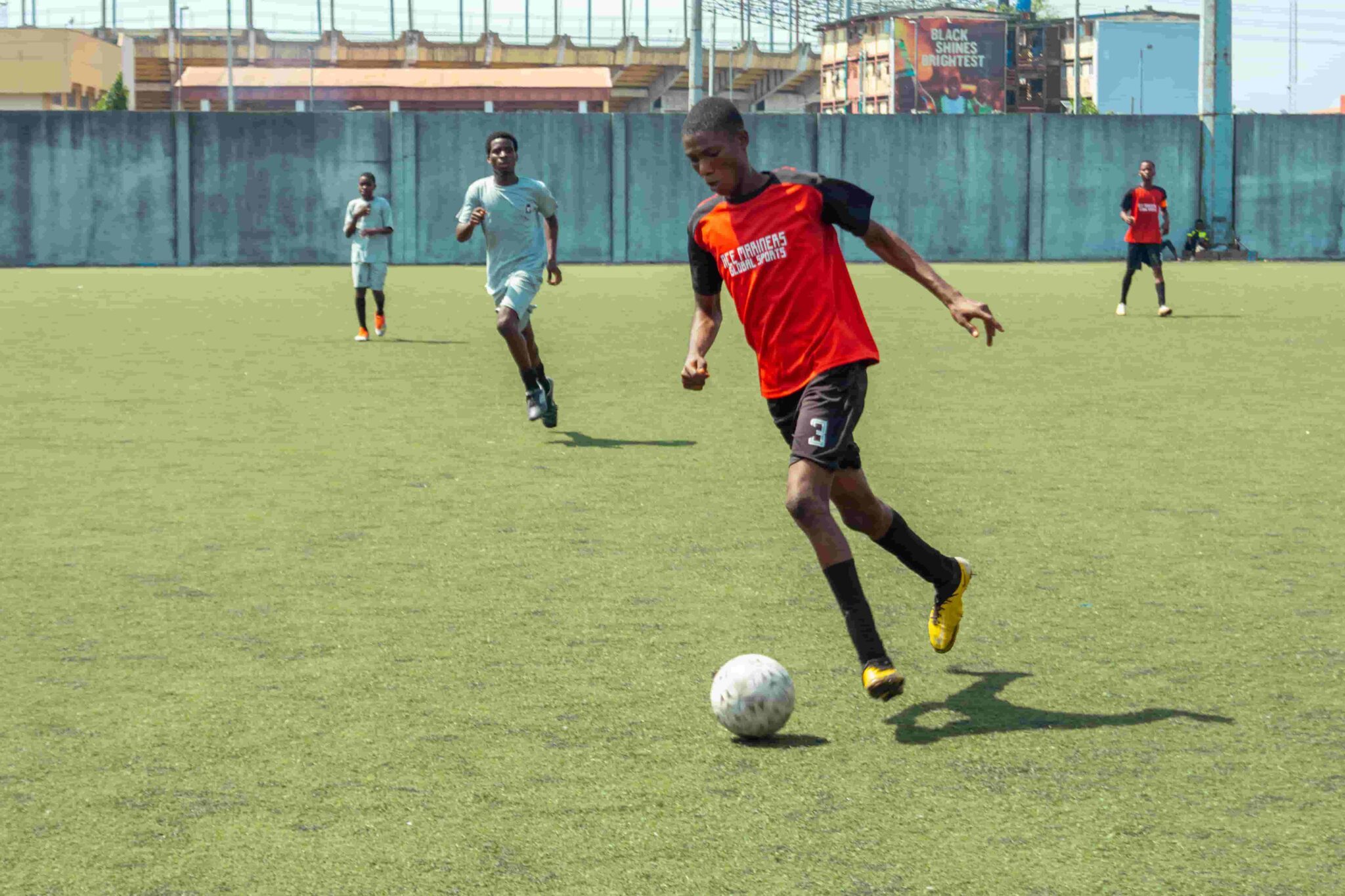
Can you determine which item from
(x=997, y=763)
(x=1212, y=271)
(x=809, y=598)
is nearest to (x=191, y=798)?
(x=997, y=763)

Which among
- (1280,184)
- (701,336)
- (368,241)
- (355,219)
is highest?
(1280,184)

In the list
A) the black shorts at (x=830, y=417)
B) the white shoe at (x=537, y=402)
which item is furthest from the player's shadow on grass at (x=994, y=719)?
the white shoe at (x=537, y=402)

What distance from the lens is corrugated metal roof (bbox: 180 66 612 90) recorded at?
282ft

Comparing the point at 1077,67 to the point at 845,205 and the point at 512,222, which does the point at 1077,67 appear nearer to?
the point at 512,222

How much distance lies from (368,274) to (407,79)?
2727 inches

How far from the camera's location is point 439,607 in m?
7.06

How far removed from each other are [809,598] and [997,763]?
2.25 meters

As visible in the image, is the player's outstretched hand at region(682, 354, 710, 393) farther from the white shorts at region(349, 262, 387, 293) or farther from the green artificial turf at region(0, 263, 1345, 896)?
the white shorts at region(349, 262, 387, 293)

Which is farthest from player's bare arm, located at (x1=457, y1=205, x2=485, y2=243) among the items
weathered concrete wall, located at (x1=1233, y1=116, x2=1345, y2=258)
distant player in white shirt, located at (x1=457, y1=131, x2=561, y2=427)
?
weathered concrete wall, located at (x1=1233, y1=116, x2=1345, y2=258)

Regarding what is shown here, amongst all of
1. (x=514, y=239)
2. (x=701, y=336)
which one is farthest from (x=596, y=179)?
(x=701, y=336)

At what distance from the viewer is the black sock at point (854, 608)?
18.2ft

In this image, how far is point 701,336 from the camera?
20.6ft

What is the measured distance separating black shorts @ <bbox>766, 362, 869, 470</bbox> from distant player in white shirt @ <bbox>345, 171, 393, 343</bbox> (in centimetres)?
1385

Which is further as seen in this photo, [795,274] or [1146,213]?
[1146,213]
